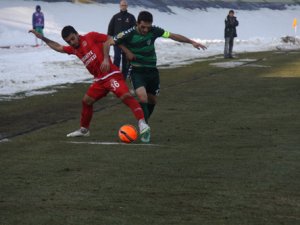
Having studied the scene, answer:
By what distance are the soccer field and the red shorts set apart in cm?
66

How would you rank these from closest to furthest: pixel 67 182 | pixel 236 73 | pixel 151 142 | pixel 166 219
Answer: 1. pixel 166 219
2. pixel 67 182
3. pixel 151 142
4. pixel 236 73

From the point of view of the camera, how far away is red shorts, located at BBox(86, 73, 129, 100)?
42.4 feet

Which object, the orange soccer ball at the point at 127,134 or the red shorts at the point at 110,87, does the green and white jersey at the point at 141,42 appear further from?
the orange soccer ball at the point at 127,134

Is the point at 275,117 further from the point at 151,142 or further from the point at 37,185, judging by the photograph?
the point at 37,185

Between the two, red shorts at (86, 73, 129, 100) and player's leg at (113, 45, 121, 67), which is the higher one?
red shorts at (86, 73, 129, 100)

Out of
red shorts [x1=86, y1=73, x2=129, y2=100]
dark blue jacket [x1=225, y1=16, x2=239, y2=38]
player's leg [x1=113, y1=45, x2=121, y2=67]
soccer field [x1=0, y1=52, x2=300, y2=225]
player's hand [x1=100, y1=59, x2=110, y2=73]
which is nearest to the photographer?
soccer field [x1=0, y1=52, x2=300, y2=225]

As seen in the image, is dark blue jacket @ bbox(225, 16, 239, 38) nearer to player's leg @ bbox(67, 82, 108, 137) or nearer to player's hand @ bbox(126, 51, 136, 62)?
player's hand @ bbox(126, 51, 136, 62)

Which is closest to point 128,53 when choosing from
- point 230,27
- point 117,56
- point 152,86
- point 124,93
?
point 124,93

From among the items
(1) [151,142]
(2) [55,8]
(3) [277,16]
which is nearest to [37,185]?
(1) [151,142]

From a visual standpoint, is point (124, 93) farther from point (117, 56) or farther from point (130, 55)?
point (117, 56)

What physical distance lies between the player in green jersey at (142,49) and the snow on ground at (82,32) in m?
7.93

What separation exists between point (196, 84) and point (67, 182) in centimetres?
1428

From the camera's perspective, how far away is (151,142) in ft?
41.7

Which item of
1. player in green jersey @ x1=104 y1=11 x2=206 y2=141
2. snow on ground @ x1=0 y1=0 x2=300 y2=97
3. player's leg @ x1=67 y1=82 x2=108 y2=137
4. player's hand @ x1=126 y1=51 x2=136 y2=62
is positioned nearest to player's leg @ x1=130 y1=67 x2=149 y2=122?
player in green jersey @ x1=104 y1=11 x2=206 y2=141
